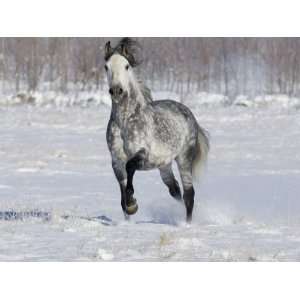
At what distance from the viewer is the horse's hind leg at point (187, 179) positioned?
9.23 meters

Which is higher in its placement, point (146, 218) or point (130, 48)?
point (130, 48)

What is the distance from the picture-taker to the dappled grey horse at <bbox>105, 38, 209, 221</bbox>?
7961mm

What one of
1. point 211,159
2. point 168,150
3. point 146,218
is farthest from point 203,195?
point 211,159

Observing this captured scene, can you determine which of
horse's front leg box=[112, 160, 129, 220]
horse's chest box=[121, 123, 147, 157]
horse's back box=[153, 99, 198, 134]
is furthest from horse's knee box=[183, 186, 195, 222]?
horse's chest box=[121, 123, 147, 157]

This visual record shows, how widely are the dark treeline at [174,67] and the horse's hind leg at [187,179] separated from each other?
386 inches

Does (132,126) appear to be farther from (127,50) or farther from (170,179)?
(170,179)

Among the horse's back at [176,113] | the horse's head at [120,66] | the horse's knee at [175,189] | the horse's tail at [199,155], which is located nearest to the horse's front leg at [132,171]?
the horse's head at [120,66]

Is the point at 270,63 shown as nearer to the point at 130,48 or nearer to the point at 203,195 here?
the point at 203,195

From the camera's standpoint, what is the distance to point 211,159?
18078mm

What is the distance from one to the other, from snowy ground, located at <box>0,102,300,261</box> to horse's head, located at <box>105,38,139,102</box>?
142 cm

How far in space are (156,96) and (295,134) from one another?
4505 mm

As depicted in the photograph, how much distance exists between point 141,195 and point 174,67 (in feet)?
32.6

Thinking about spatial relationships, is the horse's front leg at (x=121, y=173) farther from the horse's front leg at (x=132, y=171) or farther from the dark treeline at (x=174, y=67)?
the dark treeline at (x=174, y=67)

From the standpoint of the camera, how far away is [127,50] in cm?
801
